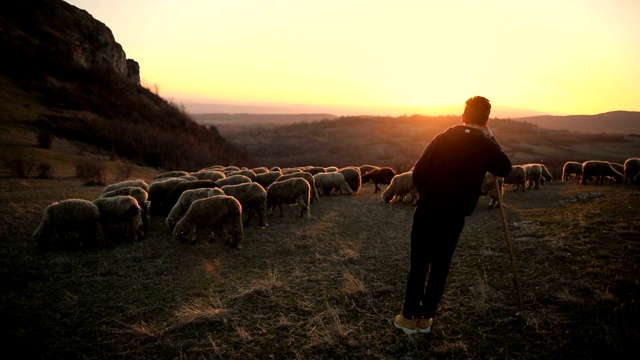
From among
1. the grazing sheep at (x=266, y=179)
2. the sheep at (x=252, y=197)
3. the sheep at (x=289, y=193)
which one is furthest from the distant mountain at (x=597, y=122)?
the sheep at (x=252, y=197)

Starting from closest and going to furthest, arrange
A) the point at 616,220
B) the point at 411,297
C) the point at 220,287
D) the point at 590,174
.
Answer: the point at 411,297, the point at 220,287, the point at 616,220, the point at 590,174

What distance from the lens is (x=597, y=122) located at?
5340 inches

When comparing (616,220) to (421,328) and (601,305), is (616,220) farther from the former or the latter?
(421,328)

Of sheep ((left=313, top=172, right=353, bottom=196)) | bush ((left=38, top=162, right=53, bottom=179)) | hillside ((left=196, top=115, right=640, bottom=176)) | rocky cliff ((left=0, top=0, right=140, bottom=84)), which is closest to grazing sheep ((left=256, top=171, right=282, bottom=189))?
sheep ((left=313, top=172, right=353, bottom=196))

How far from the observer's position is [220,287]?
636cm

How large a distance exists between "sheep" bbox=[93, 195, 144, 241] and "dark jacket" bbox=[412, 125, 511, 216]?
29.5ft

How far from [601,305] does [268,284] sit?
5.09 m

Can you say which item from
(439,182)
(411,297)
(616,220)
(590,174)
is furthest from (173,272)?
(590,174)

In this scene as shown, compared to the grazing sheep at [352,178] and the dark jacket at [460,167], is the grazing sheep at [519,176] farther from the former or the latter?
the dark jacket at [460,167]

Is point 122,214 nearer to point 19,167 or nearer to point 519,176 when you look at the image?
point 19,167

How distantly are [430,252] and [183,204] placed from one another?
30.1 feet

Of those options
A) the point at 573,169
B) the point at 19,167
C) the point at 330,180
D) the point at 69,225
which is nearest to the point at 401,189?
the point at 330,180

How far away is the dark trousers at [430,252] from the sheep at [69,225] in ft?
28.2

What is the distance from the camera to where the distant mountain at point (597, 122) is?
125919 mm
